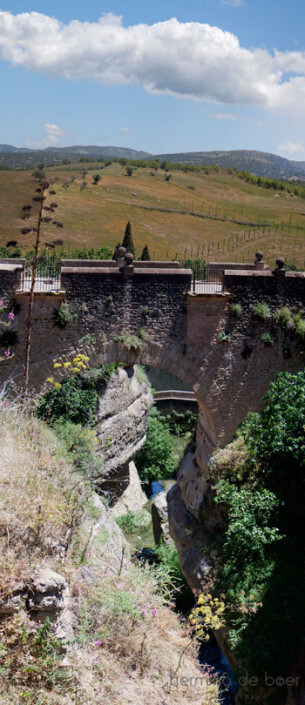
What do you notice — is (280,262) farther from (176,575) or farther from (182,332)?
(176,575)

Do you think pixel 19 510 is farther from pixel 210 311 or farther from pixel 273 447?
pixel 210 311

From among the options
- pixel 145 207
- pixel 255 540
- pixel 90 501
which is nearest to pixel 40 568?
pixel 90 501

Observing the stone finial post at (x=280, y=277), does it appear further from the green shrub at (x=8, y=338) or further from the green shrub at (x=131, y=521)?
the green shrub at (x=131, y=521)

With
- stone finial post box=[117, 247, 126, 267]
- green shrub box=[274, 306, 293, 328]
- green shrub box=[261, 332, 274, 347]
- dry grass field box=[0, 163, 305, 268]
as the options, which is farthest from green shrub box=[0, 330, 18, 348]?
dry grass field box=[0, 163, 305, 268]

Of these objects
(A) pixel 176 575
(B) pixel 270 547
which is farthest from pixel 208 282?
(A) pixel 176 575

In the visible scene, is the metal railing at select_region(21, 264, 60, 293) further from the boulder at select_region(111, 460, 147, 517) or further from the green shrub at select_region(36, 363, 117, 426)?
the boulder at select_region(111, 460, 147, 517)

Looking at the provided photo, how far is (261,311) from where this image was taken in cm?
1085

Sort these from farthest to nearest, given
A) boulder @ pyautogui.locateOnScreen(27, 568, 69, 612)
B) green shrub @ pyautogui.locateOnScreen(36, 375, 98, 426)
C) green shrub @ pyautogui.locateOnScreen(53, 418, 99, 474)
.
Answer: green shrub @ pyautogui.locateOnScreen(36, 375, 98, 426) < green shrub @ pyautogui.locateOnScreen(53, 418, 99, 474) < boulder @ pyautogui.locateOnScreen(27, 568, 69, 612)

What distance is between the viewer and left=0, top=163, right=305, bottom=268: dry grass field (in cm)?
4741

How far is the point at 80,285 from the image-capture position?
1018 cm

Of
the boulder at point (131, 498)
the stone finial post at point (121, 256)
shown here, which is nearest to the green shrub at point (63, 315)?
the stone finial post at point (121, 256)

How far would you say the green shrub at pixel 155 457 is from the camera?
22.7 metres

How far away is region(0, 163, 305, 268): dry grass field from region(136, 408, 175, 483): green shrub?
764 inches

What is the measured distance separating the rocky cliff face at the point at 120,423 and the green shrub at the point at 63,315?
18.3ft
